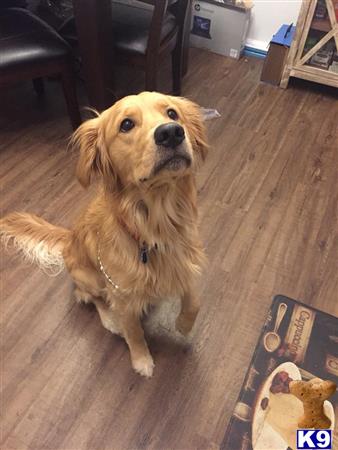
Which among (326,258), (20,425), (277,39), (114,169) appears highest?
(114,169)

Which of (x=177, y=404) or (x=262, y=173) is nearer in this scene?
(x=177, y=404)

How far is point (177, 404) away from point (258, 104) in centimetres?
204

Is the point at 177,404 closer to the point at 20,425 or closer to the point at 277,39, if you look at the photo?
the point at 20,425

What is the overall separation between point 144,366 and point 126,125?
84cm

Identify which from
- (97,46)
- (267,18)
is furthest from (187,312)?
(267,18)

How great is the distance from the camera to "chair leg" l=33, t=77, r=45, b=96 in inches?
97.7

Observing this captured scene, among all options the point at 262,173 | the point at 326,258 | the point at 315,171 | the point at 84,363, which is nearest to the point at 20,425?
the point at 84,363

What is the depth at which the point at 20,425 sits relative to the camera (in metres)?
1.24

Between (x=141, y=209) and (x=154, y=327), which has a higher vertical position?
(x=141, y=209)

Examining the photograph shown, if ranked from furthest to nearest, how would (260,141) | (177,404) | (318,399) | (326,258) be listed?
1. (260,141)
2. (326,258)
3. (177,404)
4. (318,399)

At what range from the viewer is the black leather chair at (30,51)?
71.1 inches

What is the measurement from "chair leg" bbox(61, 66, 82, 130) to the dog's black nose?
134cm

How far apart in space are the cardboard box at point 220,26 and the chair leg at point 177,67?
0.65m

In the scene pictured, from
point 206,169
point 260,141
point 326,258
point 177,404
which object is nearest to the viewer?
point 177,404
